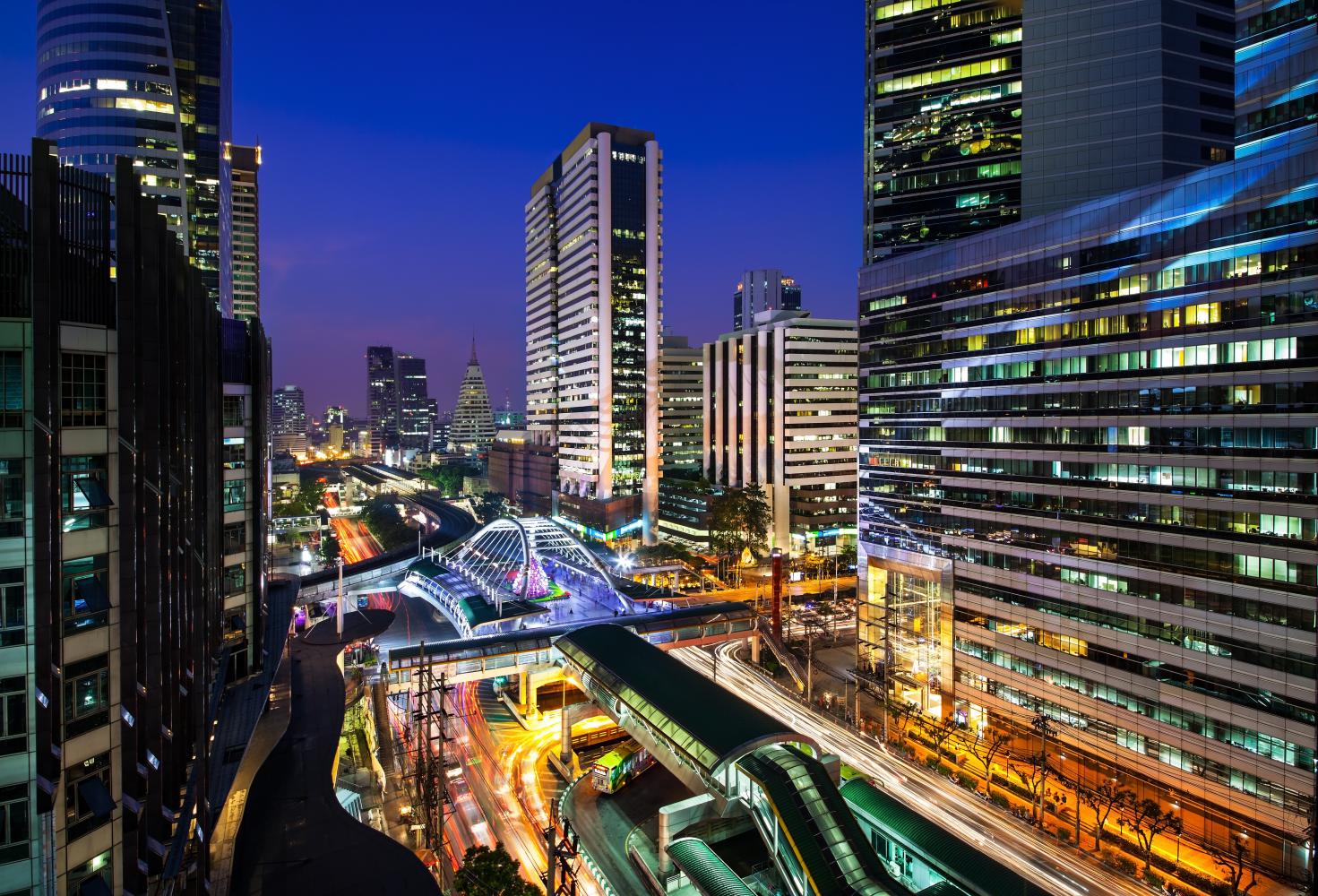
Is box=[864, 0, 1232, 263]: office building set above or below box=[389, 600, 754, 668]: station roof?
above

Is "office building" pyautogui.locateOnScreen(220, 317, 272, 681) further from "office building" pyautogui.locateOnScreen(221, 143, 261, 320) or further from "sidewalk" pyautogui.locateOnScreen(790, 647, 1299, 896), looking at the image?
"office building" pyautogui.locateOnScreen(221, 143, 261, 320)

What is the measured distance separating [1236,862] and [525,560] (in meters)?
68.4

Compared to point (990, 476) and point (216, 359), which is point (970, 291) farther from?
point (216, 359)

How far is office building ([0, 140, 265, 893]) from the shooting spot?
18719 mm

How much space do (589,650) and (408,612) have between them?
125ft

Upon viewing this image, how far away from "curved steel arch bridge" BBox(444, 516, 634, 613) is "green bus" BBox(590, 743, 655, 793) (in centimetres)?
3284

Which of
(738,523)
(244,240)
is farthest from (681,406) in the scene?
(244,240)

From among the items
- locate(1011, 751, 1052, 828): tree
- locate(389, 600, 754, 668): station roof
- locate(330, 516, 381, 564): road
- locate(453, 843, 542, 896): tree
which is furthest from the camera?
locate(330, 516, 381, 564): road

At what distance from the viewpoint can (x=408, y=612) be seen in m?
83.2

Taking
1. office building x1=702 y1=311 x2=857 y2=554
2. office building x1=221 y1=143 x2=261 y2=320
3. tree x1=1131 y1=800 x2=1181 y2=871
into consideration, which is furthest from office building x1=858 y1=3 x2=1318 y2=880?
office building x1=221 y1=143 x2=261 y2=320

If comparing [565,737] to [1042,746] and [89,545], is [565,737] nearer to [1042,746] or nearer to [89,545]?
[1042,746]

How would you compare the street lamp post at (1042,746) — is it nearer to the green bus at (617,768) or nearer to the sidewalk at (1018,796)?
the sidewalk at (1018,796)

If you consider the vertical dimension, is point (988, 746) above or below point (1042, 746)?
below

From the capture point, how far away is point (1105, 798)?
46.0 metres
